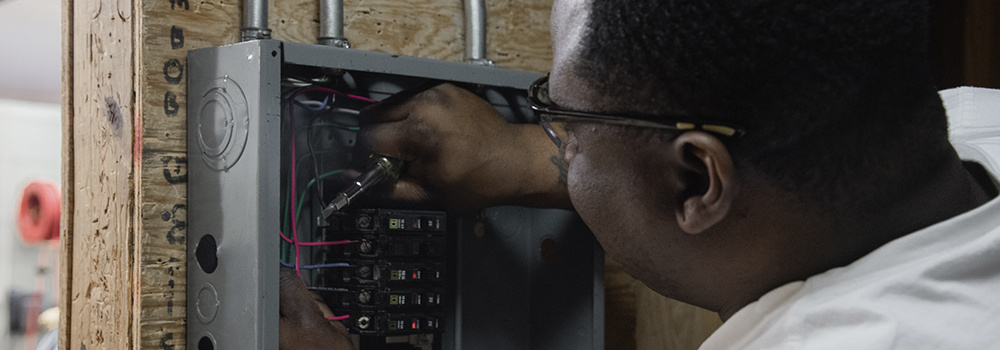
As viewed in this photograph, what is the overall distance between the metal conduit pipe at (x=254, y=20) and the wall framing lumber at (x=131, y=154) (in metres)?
0.03

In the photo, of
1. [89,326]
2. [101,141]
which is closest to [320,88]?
[101,141]

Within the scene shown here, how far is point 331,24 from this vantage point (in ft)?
4.00

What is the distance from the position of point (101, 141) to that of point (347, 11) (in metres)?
0.46

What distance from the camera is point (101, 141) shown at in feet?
3.80

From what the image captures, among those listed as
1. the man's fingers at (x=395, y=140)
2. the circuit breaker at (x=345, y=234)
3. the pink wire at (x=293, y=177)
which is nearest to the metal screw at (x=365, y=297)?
the circuit breaker at (x=345, y=234)

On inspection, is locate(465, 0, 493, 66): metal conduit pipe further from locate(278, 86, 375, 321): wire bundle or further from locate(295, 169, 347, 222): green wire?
locate(295, 169, 347, 222): green wire

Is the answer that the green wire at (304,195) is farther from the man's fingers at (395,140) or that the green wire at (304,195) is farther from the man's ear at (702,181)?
the man's ear at (702,181)

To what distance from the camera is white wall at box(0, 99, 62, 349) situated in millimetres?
3420

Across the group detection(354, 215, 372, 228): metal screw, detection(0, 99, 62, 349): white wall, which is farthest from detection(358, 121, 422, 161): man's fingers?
detection(0, 99, 62, 349): white wall

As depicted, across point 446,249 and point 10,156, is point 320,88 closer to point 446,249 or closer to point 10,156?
point 446,249

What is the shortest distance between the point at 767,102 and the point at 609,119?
0.45 ft

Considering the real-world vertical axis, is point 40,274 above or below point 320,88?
below

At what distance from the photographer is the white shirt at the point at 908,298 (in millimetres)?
502

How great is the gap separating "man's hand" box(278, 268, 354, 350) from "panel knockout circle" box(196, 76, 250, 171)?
0.21 m
